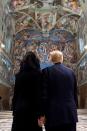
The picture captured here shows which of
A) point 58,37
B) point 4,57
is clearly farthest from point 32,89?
point 58,37

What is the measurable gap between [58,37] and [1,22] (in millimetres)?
8949

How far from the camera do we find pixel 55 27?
3216 centimetres

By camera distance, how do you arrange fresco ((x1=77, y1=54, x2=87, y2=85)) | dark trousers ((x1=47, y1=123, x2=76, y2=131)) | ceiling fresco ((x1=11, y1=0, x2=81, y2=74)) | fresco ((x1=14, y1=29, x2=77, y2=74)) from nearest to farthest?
dark trousers ((x1=47, y1=123, x2=76, y2=131)), fresco ((x1=77, y1=54, x2=87, y2=85)), ceiling fresco ((x1=11, y1=0, x2=81, y2=74)), fresco ((x1=14, y1=29, x2=77, y2=74))

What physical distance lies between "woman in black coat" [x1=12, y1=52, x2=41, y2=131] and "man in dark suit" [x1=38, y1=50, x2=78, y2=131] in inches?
4.9

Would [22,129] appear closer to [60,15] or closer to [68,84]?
[68,84]

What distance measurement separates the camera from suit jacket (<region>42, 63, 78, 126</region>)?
3.80 metres

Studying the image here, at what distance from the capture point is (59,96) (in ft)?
12.8

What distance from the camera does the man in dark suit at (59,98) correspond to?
378 centimetres

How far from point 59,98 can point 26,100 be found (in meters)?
0.46

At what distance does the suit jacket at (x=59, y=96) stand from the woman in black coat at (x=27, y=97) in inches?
4.7

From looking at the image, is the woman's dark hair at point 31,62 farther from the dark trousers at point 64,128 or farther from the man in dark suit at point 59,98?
the dark trousers at point 64,128

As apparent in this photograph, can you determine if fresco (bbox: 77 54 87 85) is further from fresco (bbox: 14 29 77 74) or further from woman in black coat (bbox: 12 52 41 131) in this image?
woman in black coat (bbox: 12 52 41 131)

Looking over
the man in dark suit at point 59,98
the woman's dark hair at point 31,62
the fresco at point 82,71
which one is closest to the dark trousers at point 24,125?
the man in dark suit at point 59,98

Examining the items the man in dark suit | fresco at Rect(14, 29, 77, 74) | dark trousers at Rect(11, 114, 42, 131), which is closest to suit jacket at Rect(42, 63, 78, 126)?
the man in dark suit
